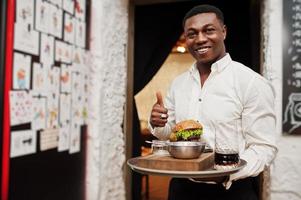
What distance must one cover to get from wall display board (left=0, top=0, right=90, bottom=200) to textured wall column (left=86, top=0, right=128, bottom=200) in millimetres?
80

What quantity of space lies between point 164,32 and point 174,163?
94.2 inches

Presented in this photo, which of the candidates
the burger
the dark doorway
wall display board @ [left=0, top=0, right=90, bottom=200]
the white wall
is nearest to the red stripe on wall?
wall display board @ [left=0, top=0, right=90, bottom=200]

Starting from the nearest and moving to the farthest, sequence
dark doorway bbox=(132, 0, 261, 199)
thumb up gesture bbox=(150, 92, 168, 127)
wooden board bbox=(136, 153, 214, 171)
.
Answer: wooden board bbox=(136, 153, 214, 171) < thumb up gesture bbox=(150, 92, 168, 127) < dark doorway bbox=(132, 0, 261, 199)

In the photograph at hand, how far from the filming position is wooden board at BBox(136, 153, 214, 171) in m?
1.11

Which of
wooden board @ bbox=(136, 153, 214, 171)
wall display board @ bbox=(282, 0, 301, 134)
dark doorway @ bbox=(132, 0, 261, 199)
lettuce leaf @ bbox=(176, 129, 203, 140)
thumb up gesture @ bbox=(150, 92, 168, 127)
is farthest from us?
dark doorway @ bbox=(132, 0, 261, 199)

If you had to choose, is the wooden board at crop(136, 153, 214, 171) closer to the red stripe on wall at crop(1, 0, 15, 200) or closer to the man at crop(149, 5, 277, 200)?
the man at crop(149, 5, 277, 200)

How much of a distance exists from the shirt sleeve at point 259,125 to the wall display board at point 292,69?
32.0 inches

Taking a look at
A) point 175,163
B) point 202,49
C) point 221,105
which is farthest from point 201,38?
point 175,163

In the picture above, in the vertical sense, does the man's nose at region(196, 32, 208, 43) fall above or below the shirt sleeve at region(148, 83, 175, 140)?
above

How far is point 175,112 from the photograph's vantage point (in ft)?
5.32

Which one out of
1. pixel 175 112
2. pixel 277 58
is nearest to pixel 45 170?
pixel 175 112

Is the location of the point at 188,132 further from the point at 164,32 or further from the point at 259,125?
the point at 164,32

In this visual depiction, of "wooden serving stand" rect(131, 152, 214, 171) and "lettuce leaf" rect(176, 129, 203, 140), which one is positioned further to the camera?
"lettuce leaf" rect(176, 129, 203, 140)

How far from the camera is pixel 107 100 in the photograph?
7.95 ft
